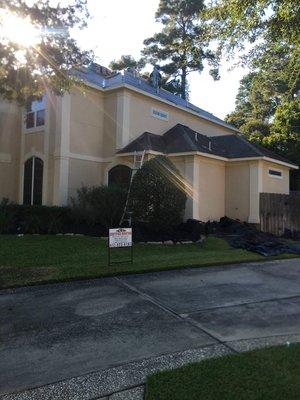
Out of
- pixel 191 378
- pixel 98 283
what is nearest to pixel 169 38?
pixel 98 283

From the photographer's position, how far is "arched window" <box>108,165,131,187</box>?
19547mm

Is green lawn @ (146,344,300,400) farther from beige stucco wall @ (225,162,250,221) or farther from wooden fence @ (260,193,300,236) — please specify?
beige stucco wall @ (225,162,250,221)

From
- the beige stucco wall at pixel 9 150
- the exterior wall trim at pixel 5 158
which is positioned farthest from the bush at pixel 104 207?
the exterior wall trim at pixel 5 158

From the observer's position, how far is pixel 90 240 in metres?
14.9

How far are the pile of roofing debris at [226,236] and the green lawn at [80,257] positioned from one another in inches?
20.4

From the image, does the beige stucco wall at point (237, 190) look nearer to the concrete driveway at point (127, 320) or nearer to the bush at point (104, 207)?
the bush at point (104, 207)

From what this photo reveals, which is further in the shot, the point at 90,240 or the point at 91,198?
the point at 91,198

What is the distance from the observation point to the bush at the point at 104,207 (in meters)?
16.1

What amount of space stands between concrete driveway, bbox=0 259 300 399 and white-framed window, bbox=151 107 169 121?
44.6 ft

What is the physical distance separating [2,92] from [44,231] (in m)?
6.47

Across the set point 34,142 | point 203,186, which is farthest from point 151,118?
point 34,142

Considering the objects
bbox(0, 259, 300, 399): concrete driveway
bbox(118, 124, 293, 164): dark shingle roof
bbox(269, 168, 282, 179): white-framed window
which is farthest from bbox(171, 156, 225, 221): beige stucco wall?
bbox(0, 259, 300, 399): concrete driveway

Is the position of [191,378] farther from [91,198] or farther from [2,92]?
[91,198]

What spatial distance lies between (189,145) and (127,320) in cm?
1352
